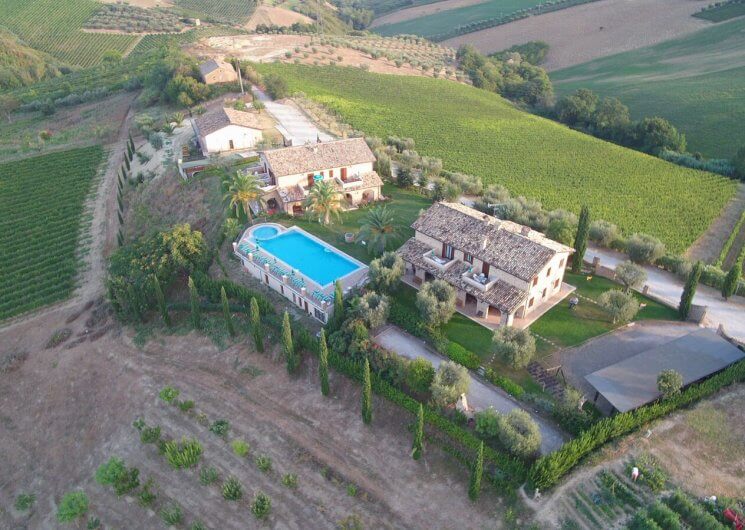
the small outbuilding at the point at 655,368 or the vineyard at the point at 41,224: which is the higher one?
the small outbuilding at the point at 655,368

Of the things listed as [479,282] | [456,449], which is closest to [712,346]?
[479,282]

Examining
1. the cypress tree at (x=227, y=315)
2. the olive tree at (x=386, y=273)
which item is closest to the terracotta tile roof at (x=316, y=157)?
the olive tree at (x=386, y=273)

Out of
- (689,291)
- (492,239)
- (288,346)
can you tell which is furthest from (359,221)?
(689,291)

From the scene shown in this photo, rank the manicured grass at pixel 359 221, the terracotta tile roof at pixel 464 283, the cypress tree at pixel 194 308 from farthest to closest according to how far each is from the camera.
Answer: the manicured grass at pixel 359 221, the cypress tree at pixel 194 308, the terracotta tile roof at pixel 464 283

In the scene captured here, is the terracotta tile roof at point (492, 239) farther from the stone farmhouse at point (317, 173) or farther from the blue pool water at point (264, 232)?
the blue pool water at point (264, 232)

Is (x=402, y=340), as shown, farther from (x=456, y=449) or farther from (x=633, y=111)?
(x=633, y=111)

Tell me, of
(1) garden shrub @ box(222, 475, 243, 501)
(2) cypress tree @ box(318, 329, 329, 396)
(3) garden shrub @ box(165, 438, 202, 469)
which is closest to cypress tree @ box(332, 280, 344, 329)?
(2) cypress tree @ box(318, 329, 329, 396)

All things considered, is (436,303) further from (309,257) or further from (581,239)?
(581,239)
